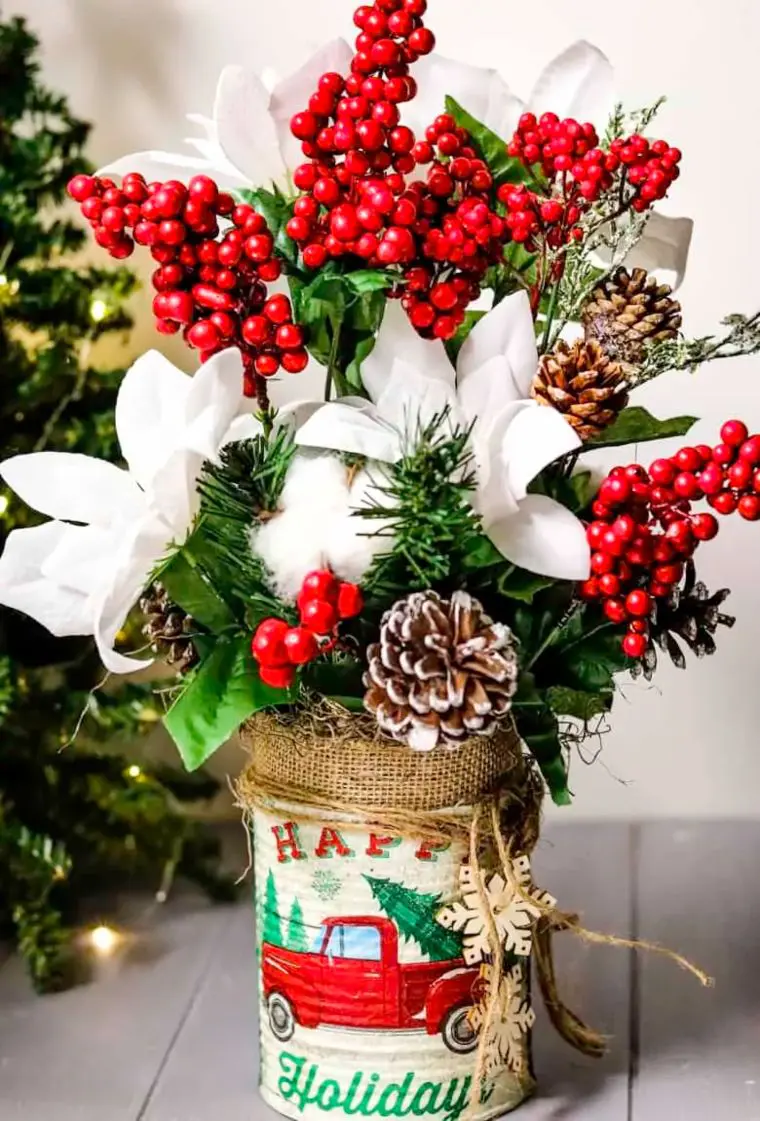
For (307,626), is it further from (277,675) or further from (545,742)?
(545,742)

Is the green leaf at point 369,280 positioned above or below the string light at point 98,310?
below

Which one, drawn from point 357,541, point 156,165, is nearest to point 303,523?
point 357,541

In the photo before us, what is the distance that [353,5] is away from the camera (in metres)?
1.25

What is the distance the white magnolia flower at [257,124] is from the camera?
2.62ft

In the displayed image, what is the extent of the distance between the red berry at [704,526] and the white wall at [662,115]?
0.53m

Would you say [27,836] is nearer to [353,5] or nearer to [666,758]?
[666,758]

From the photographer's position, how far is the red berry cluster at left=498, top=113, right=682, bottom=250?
768mm

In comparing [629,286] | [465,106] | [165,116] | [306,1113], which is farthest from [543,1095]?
[165,116]

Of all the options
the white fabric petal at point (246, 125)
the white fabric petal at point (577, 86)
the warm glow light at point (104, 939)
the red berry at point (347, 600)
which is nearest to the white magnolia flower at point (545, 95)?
the white fabric petal at point (577, 86)

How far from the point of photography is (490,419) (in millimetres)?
782

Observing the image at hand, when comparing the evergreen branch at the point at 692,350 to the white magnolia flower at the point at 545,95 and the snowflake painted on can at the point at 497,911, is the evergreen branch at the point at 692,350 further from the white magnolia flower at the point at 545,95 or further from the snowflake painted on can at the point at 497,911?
the snowflake painted on can at the point at 497,911

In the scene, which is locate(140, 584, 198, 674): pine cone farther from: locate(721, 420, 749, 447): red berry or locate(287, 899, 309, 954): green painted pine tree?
locate(721, 420, 749, 447): red berry

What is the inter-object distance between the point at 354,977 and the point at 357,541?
0.26 m

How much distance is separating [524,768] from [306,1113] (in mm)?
249
